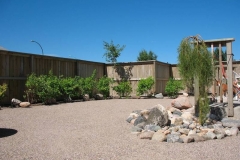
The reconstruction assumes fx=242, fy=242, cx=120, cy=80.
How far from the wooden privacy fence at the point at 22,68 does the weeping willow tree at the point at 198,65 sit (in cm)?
818

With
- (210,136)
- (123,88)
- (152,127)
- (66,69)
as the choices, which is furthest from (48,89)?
(210,136)

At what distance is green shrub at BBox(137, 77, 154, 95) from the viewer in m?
15.9

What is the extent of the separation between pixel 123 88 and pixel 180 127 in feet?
35.6

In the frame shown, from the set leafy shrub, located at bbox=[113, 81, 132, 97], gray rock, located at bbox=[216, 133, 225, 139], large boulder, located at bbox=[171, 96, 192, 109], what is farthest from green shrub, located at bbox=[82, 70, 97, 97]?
gray rock, located at bbox=[216, 133, 225, 139]

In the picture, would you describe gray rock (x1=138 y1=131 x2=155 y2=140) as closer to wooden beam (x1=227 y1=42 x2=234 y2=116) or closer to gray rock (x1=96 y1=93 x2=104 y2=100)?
wooden beam (x1=227 y1=42 x2=234 y2=116)

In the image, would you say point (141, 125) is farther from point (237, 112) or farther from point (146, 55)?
point (146, 55)

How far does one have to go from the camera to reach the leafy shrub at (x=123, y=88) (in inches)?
659

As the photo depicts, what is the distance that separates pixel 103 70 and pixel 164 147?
46.3 feet

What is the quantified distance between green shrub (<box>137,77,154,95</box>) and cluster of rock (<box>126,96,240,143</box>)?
8.17 m

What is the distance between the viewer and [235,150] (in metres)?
4.26

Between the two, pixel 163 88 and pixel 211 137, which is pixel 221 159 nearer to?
pixel 211 137

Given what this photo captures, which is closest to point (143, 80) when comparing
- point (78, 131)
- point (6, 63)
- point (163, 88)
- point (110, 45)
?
point (163, 88)

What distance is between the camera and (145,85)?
16000 millimetres

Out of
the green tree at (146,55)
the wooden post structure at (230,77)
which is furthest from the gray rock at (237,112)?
the green tree at (146,55)
